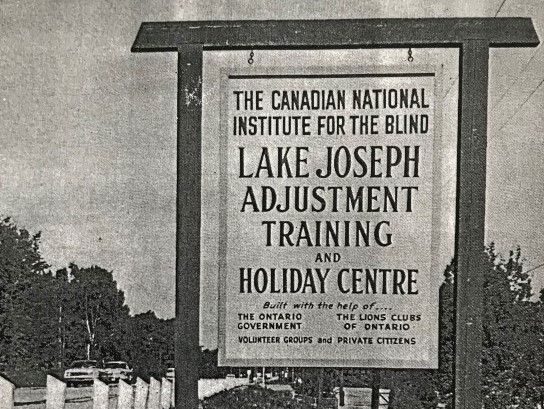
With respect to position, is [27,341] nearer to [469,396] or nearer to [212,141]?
[212,141]

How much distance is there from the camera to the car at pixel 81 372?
1569 mm

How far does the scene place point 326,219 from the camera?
1.32 meters

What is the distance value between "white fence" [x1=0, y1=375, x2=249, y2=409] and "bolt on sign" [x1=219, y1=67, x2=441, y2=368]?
232 mm

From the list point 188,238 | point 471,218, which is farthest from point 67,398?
point 471,218

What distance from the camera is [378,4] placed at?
1.49 metres

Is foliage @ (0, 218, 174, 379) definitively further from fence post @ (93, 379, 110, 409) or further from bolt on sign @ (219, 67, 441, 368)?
bolt on sign @ (219, 67, 441, 368)

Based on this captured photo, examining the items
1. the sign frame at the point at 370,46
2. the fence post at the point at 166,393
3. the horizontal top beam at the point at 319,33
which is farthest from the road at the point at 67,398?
the horizontal top beam at the point at 319,33

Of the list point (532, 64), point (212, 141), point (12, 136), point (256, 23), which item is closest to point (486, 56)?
point (532, 64)

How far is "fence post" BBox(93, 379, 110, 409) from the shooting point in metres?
1.55

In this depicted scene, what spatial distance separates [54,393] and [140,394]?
196 mm

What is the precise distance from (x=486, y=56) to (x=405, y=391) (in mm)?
719

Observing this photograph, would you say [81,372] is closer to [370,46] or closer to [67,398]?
[67,398]

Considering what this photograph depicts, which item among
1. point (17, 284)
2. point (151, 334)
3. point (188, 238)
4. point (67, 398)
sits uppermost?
point (188, 238)

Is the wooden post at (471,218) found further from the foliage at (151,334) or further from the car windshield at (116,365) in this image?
the car windshield at (116,365)
